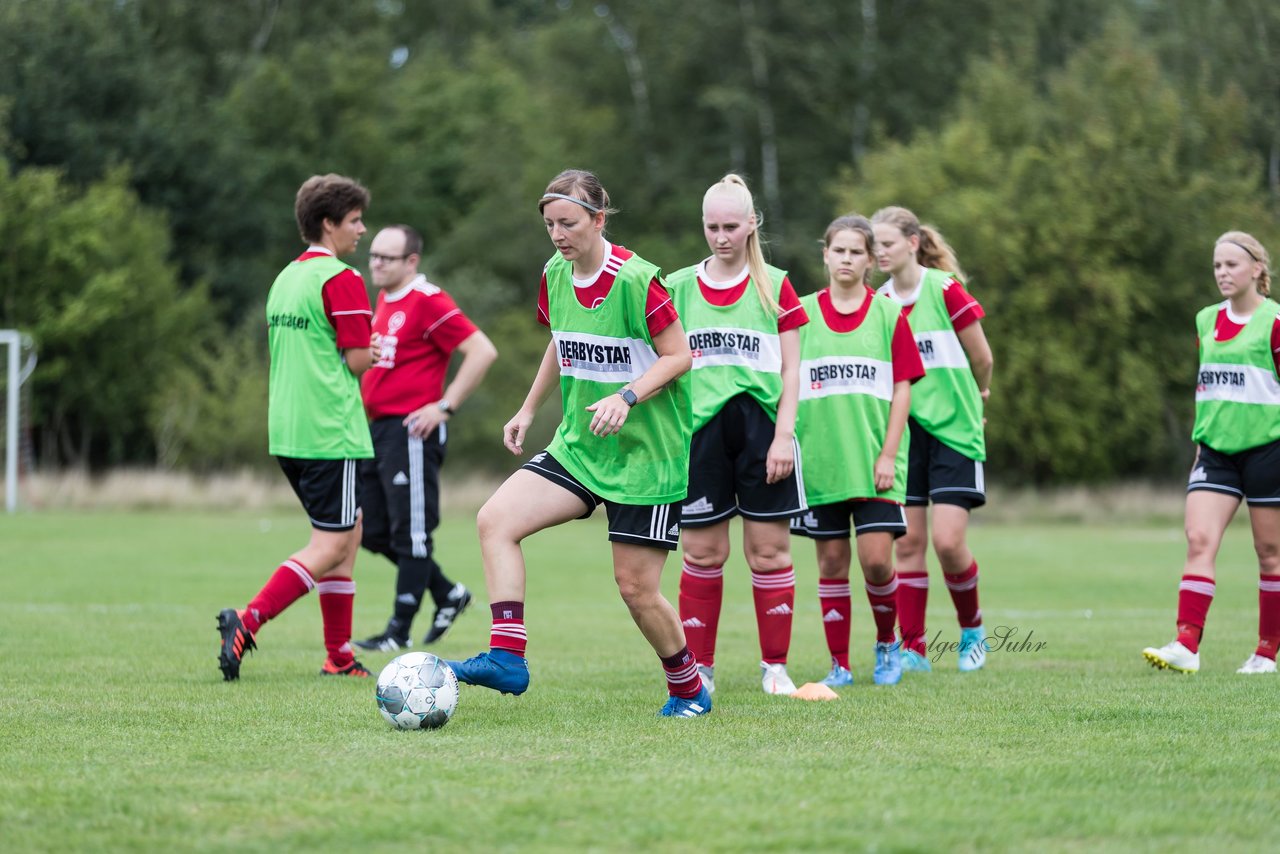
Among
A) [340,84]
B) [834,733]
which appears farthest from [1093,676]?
[340,84]

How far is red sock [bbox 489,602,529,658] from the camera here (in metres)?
5.68

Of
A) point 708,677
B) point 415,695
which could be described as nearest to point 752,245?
point 708,677

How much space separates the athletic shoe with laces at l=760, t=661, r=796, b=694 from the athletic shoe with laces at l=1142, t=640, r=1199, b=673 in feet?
6.67

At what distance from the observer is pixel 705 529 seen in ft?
23.0

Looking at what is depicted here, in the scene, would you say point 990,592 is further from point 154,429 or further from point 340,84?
point 340,84

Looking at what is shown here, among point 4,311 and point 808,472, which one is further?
point 4,311

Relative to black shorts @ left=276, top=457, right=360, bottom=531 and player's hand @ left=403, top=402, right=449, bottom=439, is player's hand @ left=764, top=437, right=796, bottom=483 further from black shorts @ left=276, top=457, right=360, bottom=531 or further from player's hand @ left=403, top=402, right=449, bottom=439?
player's hand @ left=403, top=402, right=449, bottom=439

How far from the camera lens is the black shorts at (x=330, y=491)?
7.42 meters

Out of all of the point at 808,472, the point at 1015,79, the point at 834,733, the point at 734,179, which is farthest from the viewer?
the point at 1015,79

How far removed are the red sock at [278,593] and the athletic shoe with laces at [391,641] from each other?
1.86 m

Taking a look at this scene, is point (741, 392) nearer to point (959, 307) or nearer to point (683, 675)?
point (683, 675)

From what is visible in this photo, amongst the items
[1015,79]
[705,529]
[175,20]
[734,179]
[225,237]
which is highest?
[175,20]

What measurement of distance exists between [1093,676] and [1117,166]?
26886mm

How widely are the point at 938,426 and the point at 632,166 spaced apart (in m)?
35.3
